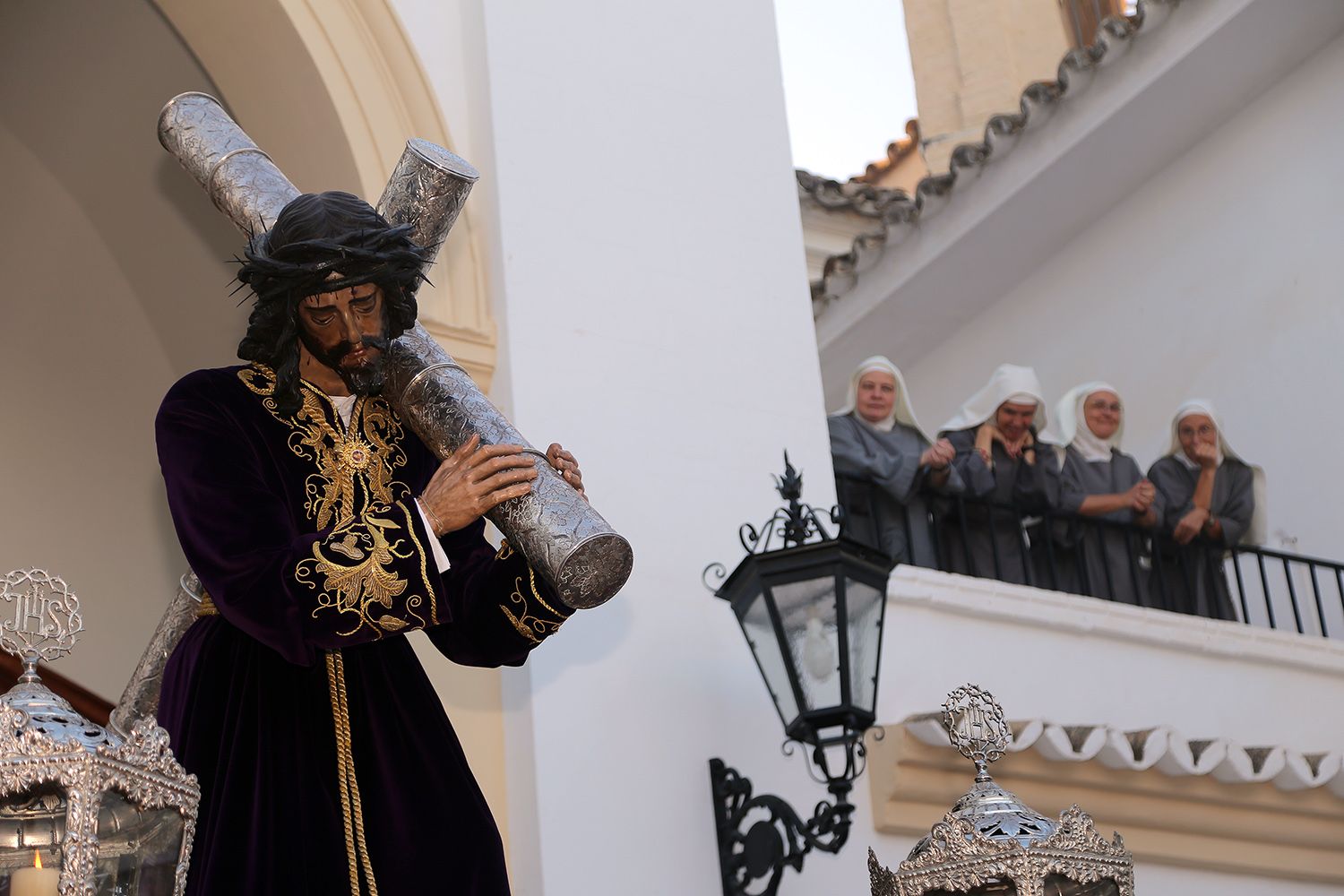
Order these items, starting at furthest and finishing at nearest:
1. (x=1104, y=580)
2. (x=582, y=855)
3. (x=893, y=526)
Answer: (x=1104, y=580), (x=893, y=526), (x=582, y=855)

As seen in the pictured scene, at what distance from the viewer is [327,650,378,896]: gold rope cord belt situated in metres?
2.99

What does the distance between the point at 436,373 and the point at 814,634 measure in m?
1.88

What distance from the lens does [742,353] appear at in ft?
18.9

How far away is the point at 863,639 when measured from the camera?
4.95 m

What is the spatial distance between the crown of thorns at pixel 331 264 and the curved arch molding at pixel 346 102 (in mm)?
2111

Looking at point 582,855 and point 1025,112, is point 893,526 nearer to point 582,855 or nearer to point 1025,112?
point 582,855

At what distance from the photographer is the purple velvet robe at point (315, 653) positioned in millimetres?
2998

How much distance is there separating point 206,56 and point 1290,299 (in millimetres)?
6136

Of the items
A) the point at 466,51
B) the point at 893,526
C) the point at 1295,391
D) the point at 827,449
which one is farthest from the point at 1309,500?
the point at 466,51

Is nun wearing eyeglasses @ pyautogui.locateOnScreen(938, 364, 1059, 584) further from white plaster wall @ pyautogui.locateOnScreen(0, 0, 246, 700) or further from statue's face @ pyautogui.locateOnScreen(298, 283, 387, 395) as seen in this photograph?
statue's face @ pyautogui.locateOnScreen(298, 283, 387, 395)

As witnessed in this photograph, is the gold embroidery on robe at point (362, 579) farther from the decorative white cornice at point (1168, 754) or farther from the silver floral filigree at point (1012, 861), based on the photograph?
the decorative white cornice at point (1168, 754)

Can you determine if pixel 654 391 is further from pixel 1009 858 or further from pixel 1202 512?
pixel 1202 512

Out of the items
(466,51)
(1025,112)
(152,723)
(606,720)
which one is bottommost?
(152,723)

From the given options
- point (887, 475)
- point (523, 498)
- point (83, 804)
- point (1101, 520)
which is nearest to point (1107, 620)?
point (1101, 520)
